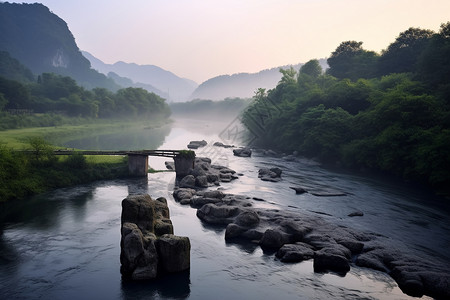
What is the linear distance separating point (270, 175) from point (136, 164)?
1849 cm

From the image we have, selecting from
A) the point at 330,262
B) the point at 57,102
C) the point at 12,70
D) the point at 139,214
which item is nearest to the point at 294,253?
the point at 330,262

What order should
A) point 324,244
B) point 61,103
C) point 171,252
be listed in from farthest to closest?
point 61,103, point 324,244, point 171,252

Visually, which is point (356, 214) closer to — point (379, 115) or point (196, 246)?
point (196, 246)

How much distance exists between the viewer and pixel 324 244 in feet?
74.0

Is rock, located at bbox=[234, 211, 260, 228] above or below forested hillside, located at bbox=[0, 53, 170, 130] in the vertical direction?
below

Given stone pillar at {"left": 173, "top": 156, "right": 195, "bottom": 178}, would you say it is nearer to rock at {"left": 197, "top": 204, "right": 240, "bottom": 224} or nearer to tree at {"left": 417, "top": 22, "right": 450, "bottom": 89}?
rock at {"left": 197, "top": 204, "right": 240, "bottom": 224}

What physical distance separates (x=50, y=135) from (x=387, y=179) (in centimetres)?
7248

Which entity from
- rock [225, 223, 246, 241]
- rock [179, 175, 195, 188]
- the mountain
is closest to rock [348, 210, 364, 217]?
rock [225, 223, 246, 241]

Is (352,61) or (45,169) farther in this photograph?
(352,61)

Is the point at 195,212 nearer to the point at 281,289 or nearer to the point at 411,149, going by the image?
the point at 281,289

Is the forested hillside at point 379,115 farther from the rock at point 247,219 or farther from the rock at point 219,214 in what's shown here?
the rock at point 219,214

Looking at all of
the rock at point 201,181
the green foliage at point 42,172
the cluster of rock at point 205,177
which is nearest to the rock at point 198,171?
the cluster of rock at point 205,177

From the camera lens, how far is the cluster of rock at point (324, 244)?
59.9 feet

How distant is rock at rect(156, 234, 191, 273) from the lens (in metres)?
18.8
